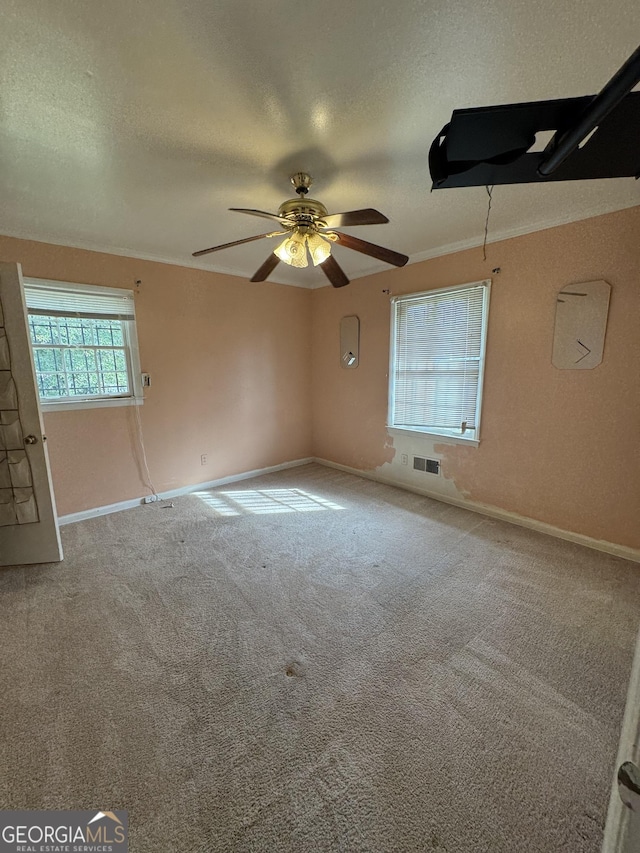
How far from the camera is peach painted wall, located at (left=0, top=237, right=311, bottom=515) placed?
297cm

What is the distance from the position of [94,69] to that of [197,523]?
9.50ft

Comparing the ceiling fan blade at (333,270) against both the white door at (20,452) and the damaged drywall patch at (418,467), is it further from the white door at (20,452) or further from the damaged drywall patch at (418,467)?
the white door at (20,452)

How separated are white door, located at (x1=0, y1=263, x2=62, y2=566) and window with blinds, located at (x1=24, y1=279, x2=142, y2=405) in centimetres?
53

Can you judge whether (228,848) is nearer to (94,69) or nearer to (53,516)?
(53,516)

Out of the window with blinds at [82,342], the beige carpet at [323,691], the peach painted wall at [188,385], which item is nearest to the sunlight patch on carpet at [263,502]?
the peach painted wall at [188,385]

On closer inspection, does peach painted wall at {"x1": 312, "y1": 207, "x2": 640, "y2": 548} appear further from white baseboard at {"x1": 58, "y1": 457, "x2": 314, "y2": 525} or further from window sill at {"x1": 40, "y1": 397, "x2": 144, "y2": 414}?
window sill at {"x1": 40, "y1": 397, "x2": 144, "y2": 414}

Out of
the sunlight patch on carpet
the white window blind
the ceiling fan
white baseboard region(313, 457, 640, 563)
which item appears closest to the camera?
the ceiling fan

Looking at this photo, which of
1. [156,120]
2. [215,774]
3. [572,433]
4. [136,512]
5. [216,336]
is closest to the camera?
[215,774]

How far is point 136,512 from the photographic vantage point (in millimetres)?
3260

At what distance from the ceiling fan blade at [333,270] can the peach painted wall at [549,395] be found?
4.01 ft

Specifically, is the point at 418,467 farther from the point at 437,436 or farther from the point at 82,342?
the point at 82,342

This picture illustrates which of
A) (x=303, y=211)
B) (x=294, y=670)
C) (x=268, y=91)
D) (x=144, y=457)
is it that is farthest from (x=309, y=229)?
(x=144, y=457)

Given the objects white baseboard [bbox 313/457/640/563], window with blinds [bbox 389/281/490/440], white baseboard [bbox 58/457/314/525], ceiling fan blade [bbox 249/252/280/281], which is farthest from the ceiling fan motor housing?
white baseboard [bbox 58/457/314/525]

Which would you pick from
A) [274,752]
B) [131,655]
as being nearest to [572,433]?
[274,752]
